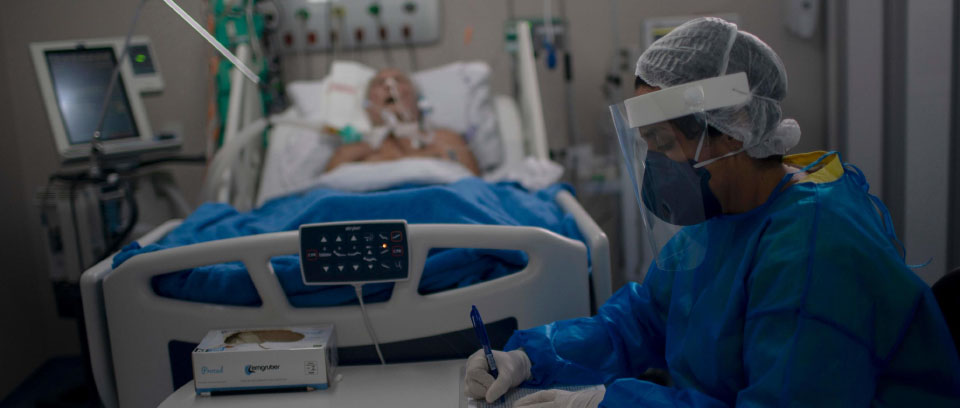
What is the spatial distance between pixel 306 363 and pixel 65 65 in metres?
2.00

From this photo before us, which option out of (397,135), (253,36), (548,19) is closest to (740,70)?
(397,135)

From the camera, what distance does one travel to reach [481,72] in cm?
323

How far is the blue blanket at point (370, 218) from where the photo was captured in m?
1.46

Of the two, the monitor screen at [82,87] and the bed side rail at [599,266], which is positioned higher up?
the monitor screen at [82,87]

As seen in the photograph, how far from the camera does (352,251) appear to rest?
1346 millimetres

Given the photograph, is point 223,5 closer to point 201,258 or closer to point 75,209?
point 75,209

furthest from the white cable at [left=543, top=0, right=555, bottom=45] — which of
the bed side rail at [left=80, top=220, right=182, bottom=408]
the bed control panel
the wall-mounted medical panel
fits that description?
the bed side rail at [left=80, top=220, right=182, bottom=408]

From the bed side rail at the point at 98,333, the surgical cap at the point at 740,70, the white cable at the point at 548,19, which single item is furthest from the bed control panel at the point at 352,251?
the white cable at the point at 548,19

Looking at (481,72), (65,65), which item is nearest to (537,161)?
(481,72)

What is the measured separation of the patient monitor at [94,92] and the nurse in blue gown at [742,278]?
2072 millimetres

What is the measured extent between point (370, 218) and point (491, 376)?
605 millimetres

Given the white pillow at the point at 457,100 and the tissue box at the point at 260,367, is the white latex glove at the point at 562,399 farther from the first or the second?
the white pillow at the point at 457,100

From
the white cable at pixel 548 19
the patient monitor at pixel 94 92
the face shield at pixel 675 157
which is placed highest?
the white cable at pixel 548 19

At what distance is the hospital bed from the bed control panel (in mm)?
54
